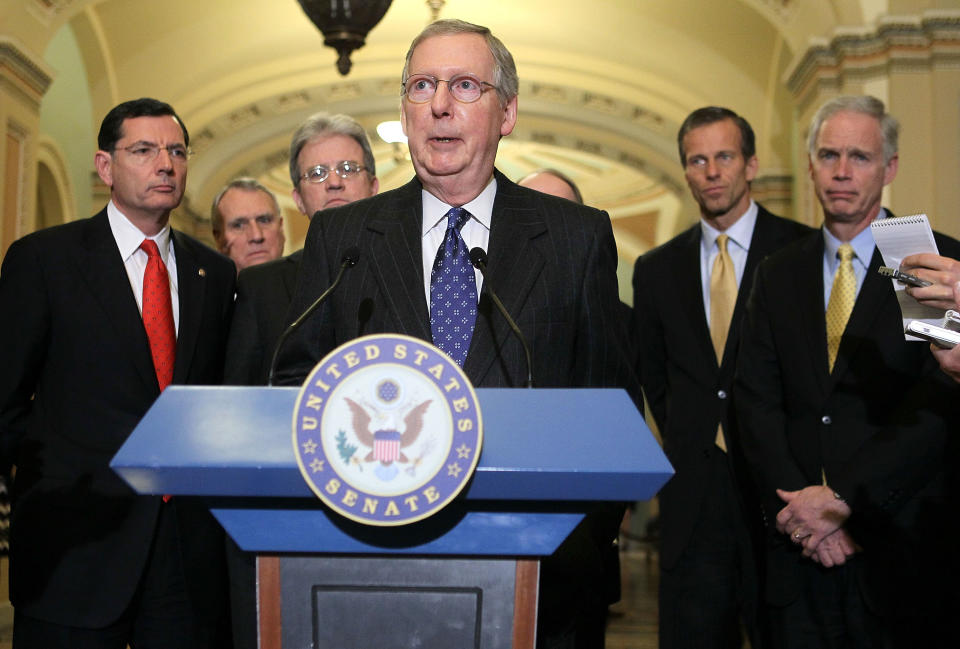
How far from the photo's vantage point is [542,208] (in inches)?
81.7

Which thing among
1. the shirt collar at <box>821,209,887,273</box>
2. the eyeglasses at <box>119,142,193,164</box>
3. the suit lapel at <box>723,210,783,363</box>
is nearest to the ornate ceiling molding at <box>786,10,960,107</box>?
the suit lapel at <box>723,210,783,363</box>

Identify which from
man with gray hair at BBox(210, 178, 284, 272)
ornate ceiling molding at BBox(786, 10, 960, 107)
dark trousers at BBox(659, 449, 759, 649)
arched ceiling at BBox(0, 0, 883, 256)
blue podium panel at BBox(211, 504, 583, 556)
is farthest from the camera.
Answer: arched ceiling at BBox(0, 0, 883, 256)

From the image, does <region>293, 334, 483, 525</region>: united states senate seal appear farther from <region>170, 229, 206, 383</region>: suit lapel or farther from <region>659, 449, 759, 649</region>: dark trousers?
<region>659, 449, 759, 649</region>: dark trousers

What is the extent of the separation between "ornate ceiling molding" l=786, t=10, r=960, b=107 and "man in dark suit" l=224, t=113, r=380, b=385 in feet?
18.4

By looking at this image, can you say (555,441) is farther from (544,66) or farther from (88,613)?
(544,66)

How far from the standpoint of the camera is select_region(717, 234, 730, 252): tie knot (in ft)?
12.2

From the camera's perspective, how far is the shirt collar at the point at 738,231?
3730 mm

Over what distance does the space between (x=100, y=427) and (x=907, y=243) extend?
1.75 metres

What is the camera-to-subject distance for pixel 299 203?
345 cm

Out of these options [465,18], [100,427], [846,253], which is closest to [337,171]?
[100,427]

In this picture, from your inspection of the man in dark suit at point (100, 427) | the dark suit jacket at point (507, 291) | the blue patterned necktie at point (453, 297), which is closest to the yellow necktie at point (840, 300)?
the dark suit jacket at point (507, 291)

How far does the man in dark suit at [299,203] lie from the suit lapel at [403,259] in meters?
0.94

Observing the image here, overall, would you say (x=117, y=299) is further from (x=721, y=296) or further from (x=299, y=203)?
(x=721, y=296)

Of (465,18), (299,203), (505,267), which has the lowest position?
(505,267)
